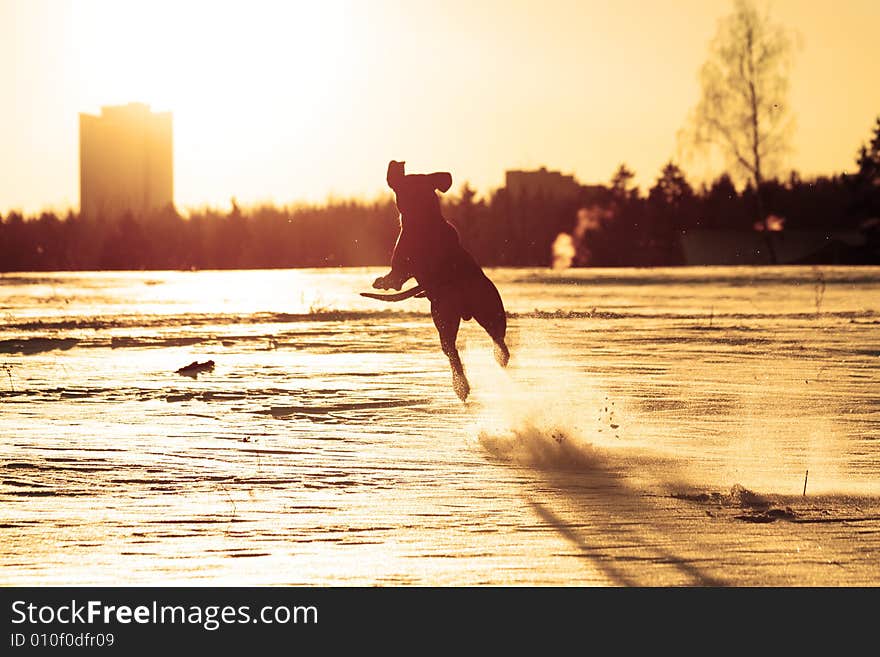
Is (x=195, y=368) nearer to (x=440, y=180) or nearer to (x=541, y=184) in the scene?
(x=440, y=180)

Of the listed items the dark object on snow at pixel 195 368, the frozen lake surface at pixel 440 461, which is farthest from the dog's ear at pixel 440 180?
the dark object on snow at pixel 195 368

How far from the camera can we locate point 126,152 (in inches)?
5556

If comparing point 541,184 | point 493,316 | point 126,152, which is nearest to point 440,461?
point 493,316

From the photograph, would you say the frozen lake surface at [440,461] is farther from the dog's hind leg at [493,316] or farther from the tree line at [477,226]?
the tree line at [477,226]

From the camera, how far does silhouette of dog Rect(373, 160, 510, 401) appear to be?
33.7 ft

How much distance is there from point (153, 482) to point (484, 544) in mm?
2371

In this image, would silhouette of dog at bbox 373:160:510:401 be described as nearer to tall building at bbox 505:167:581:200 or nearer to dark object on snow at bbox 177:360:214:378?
dark object on snow at bbox 177:360:214:378

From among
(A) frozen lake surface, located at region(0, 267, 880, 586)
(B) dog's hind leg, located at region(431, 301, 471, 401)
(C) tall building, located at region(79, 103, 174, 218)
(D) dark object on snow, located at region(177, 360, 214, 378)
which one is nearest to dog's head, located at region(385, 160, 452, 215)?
(B) dog's hind leg, located at region(431, 301, 471, 401)

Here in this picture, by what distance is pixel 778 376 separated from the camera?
13.1m

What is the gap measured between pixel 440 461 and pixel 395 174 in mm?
3028

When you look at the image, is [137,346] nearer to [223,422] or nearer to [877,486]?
[223,422]
